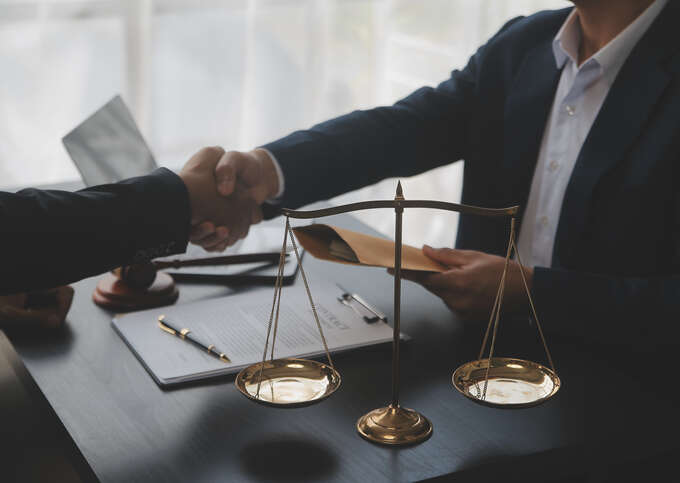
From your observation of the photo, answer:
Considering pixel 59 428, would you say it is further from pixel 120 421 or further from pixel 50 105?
pixel 50 105

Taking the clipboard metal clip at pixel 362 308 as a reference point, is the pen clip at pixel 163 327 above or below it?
below

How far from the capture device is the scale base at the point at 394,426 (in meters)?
0.98

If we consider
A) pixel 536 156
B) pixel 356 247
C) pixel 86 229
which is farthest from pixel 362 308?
pixel 536 156

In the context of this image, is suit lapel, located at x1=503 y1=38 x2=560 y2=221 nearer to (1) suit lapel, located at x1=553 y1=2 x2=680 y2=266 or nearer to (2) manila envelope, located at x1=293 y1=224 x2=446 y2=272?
(1) suit lapel, located at x1=553 y1=2 x2=680 y2=266

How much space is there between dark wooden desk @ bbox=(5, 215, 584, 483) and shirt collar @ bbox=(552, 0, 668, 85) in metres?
0.61

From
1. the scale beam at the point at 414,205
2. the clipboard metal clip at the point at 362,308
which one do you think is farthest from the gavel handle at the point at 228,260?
the scale beam at the point at 414,205

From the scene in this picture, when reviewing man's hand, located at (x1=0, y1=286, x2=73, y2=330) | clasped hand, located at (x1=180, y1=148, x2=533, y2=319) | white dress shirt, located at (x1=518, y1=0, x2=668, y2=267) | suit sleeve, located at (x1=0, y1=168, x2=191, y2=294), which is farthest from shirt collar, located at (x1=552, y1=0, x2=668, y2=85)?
man's hand, located at (x1=0, y1=286, x2=73, y2=330)

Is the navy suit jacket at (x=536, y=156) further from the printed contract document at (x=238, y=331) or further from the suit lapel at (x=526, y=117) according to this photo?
the printed contract document at (x=238, y=331)

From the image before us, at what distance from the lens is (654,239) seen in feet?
4.87

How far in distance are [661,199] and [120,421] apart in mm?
987

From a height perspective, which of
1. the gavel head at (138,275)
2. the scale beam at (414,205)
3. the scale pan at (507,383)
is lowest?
the gavel head at (138,275)

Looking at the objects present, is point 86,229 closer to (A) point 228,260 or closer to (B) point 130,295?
(B) point 130,295

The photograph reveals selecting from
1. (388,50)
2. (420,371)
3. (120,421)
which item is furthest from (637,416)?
(388,50)

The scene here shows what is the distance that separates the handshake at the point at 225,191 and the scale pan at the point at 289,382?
1.60 feet
